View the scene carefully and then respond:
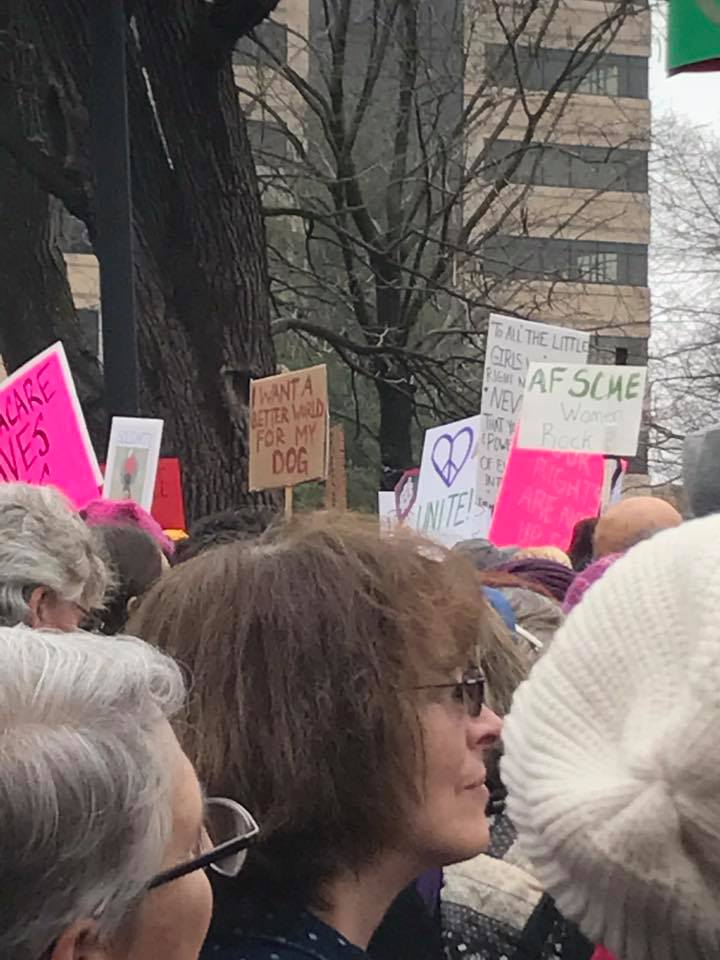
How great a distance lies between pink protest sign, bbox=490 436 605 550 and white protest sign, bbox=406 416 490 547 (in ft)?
0.98

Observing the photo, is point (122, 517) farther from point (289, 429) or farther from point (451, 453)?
point (451, 453)

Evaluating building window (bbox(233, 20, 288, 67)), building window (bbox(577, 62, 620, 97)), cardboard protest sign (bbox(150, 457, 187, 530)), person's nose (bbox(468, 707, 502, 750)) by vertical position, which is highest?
building window (bbox(577, 62, 620, 97))

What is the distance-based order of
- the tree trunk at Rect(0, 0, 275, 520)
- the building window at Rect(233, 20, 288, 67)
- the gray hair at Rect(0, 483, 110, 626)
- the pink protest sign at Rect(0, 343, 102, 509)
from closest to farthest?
the gray hair at Rect(0, 483, 110, 626) → the pink protest sign at Rect(0, 343, 102, 509) → the tree trunk at Rect(0, 0, 275, 520) → the building window at Rect(233, 20, 288, 67)

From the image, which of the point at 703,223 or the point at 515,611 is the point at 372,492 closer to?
the point at 703,223

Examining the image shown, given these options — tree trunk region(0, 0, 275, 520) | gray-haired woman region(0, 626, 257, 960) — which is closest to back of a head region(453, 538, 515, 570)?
gray-haired woman region(0, 626, 257, 960)

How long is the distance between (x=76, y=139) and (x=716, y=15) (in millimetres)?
3774

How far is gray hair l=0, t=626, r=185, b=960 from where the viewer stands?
1077 millimetres

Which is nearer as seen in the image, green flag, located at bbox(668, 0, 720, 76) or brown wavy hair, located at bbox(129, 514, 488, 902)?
brown wavy hair, located at bbox(129, 514, 488, 902)

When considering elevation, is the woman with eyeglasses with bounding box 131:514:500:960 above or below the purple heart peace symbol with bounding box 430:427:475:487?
above

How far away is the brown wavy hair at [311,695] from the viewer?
1.61 meters

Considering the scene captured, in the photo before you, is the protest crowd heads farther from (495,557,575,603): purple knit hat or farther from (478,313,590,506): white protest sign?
(478,313,590,506): white protest sign

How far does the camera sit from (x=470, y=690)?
172 centimetres

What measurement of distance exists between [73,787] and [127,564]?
217cm

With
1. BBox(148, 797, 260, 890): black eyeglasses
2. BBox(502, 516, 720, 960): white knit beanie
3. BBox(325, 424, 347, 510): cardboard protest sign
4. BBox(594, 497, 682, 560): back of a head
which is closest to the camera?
BBox(502, 516, 720, 960): white knit beanie
